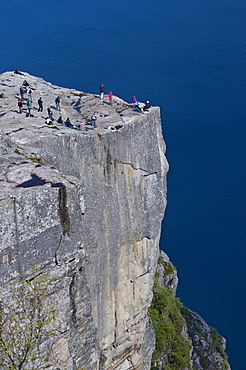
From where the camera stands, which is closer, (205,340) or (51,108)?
(51,108)

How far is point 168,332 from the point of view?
97.3 feet

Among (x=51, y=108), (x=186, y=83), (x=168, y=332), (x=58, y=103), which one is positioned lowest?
(x=168, y=332)

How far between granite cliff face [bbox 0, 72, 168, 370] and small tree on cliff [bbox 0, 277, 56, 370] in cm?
37

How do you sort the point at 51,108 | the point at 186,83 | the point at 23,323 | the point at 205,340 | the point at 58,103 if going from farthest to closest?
1. the point at 186,83
2. the point at 205,340
3. the point at 51,108
4. the point at 58,103
5. the point at 23,323

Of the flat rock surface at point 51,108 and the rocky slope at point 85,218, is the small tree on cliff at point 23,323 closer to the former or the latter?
the rocky slope at point 85,218

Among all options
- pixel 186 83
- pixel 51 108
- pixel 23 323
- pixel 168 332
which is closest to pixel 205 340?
pixel 168 332

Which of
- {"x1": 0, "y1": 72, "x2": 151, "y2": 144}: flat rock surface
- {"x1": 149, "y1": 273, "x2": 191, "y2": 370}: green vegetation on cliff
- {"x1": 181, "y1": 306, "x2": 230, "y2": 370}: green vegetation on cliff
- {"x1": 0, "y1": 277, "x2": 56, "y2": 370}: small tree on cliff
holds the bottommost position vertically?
{"x1": 181, "y1": 306, "x2": 230, "y2": 370}: green vegetation on cliff

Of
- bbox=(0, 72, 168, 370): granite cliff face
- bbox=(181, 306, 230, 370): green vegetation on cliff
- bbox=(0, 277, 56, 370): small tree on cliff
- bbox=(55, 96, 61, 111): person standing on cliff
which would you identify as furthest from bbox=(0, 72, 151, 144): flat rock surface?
bbox=(181, 306, 230, 370): green vegetation on cliff

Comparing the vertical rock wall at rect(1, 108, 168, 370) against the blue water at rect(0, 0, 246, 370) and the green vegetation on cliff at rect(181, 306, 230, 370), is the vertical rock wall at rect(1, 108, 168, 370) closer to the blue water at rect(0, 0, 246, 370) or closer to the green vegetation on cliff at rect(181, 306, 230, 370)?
the green vegetation on cliff at rect(181, 306, 230, 370)

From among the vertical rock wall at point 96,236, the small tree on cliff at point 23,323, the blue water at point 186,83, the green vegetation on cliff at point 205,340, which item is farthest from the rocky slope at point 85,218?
the blue water at point 186,83

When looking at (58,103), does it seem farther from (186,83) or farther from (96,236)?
(186,83)

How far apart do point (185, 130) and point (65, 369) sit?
52480 millimetres

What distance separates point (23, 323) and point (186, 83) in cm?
6801

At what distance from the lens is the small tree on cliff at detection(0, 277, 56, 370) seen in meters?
11.5
